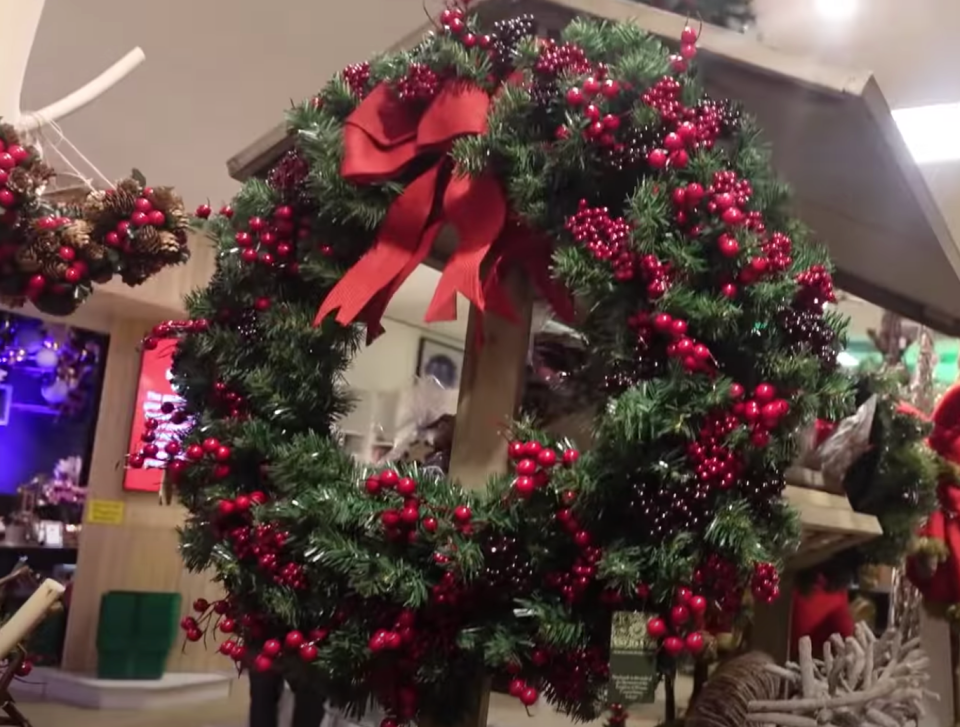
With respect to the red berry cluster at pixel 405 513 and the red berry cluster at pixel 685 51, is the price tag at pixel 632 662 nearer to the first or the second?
the red berry cluster at pixel 405 513

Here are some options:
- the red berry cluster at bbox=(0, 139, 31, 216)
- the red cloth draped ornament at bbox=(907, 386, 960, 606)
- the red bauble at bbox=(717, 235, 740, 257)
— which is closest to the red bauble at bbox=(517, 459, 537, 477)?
the red bauble at bbox=(717, 235, 740, 257)

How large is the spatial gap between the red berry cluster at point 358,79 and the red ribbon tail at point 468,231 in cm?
16

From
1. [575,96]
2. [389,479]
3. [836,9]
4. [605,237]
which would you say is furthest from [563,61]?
[836,9]

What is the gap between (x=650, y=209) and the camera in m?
0.83

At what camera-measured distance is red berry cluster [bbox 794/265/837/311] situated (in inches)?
32.1

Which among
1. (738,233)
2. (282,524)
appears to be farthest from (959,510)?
(282,524)

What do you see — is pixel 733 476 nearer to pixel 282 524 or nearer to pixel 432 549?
pixel 432 549

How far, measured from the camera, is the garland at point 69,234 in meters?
1.01

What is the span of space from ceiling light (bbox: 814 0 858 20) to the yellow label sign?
269cm

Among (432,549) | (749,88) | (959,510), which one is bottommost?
(432,549)

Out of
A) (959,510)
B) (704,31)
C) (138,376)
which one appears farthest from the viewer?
(138,376)

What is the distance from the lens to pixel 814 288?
818 mm

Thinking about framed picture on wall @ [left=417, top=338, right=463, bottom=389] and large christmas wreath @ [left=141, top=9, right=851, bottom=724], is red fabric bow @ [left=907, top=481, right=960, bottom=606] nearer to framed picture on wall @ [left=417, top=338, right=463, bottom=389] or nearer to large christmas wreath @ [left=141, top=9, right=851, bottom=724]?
large christmas wreath @ [left=141, top=9, right=851, bottom=724]

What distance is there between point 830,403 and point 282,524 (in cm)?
47
